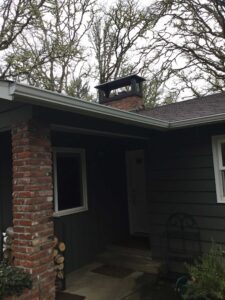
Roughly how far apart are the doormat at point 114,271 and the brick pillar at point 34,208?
2.08m

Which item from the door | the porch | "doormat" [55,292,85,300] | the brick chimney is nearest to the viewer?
the porch

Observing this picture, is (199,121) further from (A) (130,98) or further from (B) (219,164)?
Answer: (A) (130,98)

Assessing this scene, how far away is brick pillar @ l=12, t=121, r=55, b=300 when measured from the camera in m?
3.46

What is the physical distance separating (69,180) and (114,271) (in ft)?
6.05

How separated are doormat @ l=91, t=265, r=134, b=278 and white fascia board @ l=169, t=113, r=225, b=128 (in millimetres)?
2705

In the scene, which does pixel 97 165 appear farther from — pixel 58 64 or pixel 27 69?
pixel 58 64

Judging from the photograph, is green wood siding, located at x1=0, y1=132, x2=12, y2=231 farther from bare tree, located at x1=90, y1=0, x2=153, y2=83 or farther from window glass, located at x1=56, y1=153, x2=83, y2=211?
bare tree, located at x1=90, y1=0, x2=153, y2=83

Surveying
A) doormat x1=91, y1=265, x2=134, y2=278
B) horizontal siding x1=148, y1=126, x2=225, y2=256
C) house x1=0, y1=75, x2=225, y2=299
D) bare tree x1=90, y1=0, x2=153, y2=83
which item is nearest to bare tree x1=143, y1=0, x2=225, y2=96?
bare tree x1=90, y1=0, x2=153, y2=83

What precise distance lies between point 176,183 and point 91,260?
88.2 inches

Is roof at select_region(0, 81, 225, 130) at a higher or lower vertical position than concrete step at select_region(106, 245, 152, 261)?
higher

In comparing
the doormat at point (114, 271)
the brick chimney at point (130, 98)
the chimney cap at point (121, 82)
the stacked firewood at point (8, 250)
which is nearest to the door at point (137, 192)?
the doormat at point (114, 271)

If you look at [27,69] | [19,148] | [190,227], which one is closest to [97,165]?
[190,227]

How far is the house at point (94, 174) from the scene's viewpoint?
11.6 ft

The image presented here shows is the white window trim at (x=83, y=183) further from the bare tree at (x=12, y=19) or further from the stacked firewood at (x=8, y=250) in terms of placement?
the bare tree at (x=12, y=19)
